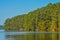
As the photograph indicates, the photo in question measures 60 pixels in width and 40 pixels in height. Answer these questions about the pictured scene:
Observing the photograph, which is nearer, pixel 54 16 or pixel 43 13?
pixel 54 16

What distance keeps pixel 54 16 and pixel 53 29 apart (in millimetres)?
8004

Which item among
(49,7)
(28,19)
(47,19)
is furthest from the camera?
(28,19)

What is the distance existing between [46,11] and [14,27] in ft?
204

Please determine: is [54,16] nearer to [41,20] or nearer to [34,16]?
[41,20]

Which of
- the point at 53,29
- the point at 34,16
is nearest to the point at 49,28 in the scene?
the point at 53,29

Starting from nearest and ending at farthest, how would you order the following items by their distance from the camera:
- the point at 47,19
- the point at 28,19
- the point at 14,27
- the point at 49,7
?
the point at 47,19 < the point at 49,7 < the point at 28,19 < the point at 14,27

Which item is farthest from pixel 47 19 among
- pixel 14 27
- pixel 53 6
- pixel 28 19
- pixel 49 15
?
pixel 14 27

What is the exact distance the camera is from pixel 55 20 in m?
110

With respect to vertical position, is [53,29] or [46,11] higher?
[46,11]

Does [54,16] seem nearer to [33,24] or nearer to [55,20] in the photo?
[55,20]

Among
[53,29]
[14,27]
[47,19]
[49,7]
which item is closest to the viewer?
[53,29]

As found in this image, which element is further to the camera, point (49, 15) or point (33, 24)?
point (33, 24)

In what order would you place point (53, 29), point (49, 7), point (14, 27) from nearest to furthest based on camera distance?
point (53, 29)
point (49, 7)
point (14, 27)

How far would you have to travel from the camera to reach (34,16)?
13275 centimetres
